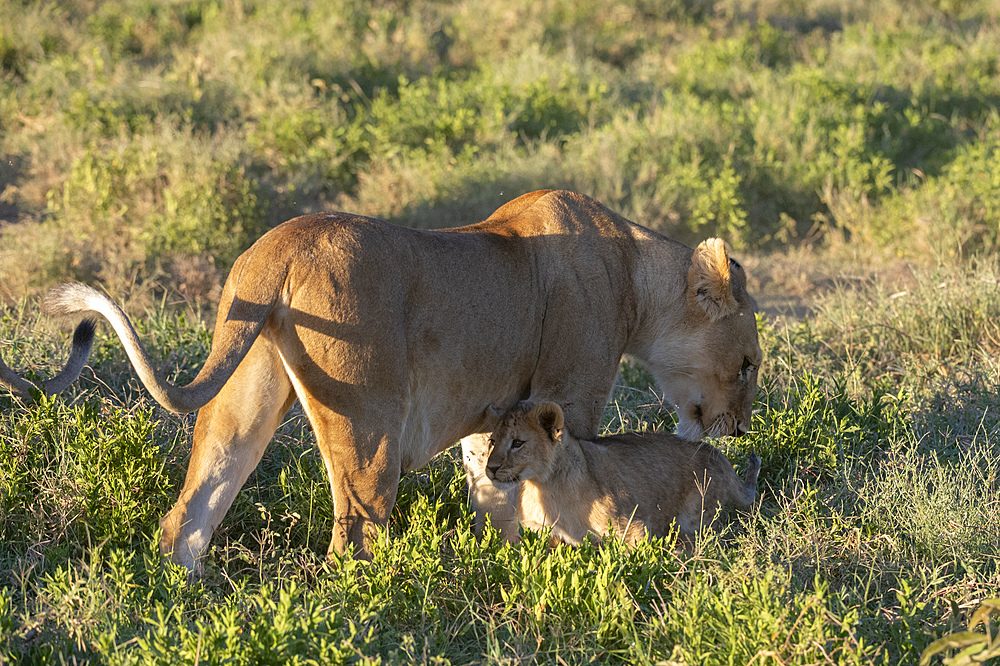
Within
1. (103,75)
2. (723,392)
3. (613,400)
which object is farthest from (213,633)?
(103,75)

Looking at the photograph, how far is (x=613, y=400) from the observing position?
543 cm

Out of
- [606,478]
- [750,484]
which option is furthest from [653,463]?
[750,484]

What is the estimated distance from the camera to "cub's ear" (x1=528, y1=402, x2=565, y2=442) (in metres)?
3.65

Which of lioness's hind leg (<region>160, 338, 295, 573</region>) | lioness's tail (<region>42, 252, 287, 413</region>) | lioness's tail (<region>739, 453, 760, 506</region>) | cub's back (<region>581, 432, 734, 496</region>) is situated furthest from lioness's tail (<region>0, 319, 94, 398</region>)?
lioness's tail (<region>739, 453, 760, 506</region>)

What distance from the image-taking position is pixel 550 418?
3688 millimetres

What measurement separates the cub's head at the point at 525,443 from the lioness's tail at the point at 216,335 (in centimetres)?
105

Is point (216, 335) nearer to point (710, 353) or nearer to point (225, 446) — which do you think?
point (225, 446)

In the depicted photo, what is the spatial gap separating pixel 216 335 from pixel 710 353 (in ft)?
7.03

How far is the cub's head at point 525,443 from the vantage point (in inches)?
145

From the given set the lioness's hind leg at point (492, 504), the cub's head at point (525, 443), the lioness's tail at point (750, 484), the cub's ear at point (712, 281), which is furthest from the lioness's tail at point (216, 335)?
the lioness's tail at point (750, 484)

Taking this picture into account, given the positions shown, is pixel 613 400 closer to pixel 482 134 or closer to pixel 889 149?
pixel 482 134

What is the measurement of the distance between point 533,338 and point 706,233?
209 inches

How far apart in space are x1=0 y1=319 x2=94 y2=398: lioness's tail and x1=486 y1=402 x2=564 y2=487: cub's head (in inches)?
58.4

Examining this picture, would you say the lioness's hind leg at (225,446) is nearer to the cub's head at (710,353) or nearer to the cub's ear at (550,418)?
the cub's ear at (550,418)
